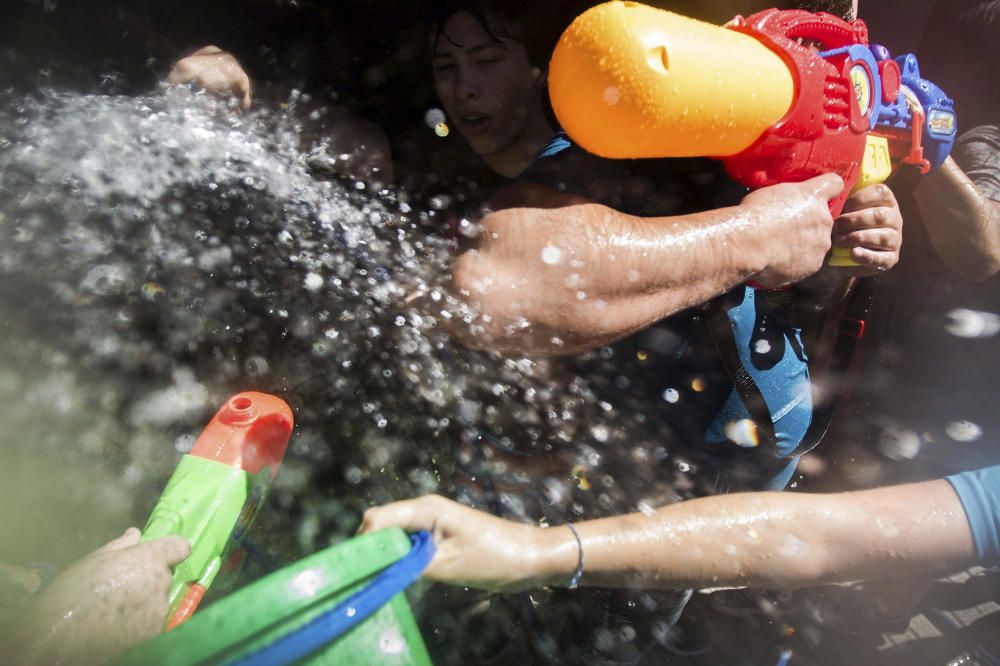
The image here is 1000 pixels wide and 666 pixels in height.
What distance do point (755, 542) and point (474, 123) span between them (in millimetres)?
1491

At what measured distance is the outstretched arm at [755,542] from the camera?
125cm

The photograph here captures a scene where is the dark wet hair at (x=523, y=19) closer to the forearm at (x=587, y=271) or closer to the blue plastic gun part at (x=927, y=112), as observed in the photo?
the forearm at (x=587, y=271)

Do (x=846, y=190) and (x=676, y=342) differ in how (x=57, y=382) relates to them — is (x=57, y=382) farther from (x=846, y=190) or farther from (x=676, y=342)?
(x=846, y=190)

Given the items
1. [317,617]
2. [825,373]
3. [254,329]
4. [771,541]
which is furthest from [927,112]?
[254,329]

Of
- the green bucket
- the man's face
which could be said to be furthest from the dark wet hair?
the green bucket

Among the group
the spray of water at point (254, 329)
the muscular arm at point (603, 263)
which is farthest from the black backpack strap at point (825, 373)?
the spray of water at point (254, 329)

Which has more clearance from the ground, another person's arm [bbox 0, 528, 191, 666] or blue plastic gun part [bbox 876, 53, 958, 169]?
blue plastic gun part [bbox 876, 53, 958, 169]

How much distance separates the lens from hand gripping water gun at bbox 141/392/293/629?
1383mm

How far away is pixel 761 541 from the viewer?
51.9 inches

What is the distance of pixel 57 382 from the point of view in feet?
7.77

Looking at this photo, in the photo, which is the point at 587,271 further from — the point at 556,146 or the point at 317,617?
the point at 317,617

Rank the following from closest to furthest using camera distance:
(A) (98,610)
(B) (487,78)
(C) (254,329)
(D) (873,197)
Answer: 1. (A) (98,610)
2. (D) (873,197)
3. (B) (487,78)
4. (C) (254,329)

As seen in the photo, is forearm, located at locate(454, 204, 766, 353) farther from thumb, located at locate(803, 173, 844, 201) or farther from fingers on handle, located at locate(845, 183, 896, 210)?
fingers on handle, located at locate(845, 183, 896, 210)

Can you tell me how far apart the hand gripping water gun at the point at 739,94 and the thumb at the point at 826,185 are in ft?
0.08
